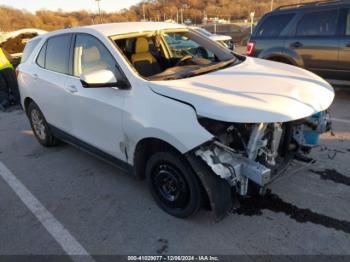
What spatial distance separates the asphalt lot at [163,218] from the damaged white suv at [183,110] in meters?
0.27

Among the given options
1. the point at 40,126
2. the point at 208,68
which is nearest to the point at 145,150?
the point at 208,68

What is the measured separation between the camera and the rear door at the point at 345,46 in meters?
6.16

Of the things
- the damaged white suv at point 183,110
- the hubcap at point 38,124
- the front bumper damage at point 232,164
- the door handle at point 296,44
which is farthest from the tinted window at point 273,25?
the hubcap at point 38,124

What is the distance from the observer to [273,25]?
7230 mm

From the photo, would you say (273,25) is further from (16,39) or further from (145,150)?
(16,39)

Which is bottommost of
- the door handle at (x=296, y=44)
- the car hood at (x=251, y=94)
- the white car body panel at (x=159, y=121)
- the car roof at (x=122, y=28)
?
the white car body panel at (x=159, y=121)

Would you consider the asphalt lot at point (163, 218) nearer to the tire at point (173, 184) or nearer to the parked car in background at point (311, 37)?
the tire at point (173, 184)

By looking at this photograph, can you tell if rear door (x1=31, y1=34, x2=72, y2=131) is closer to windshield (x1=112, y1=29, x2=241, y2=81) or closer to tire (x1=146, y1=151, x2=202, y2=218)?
windshield (x1=112, y1=29, x2=241, y2=81)

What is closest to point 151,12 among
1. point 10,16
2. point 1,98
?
point 10,16

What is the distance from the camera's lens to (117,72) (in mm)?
3271

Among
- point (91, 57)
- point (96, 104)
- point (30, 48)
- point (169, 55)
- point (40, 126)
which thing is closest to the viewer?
point (96, 104)

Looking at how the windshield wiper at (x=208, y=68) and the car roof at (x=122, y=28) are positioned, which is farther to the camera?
the car roof at (x=122, y=28)

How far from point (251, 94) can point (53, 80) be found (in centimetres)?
278

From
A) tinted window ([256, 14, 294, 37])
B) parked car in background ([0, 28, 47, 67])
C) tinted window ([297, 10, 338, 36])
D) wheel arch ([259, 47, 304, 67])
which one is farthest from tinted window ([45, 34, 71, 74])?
parked car in background ([0, 28, 47, 67])
